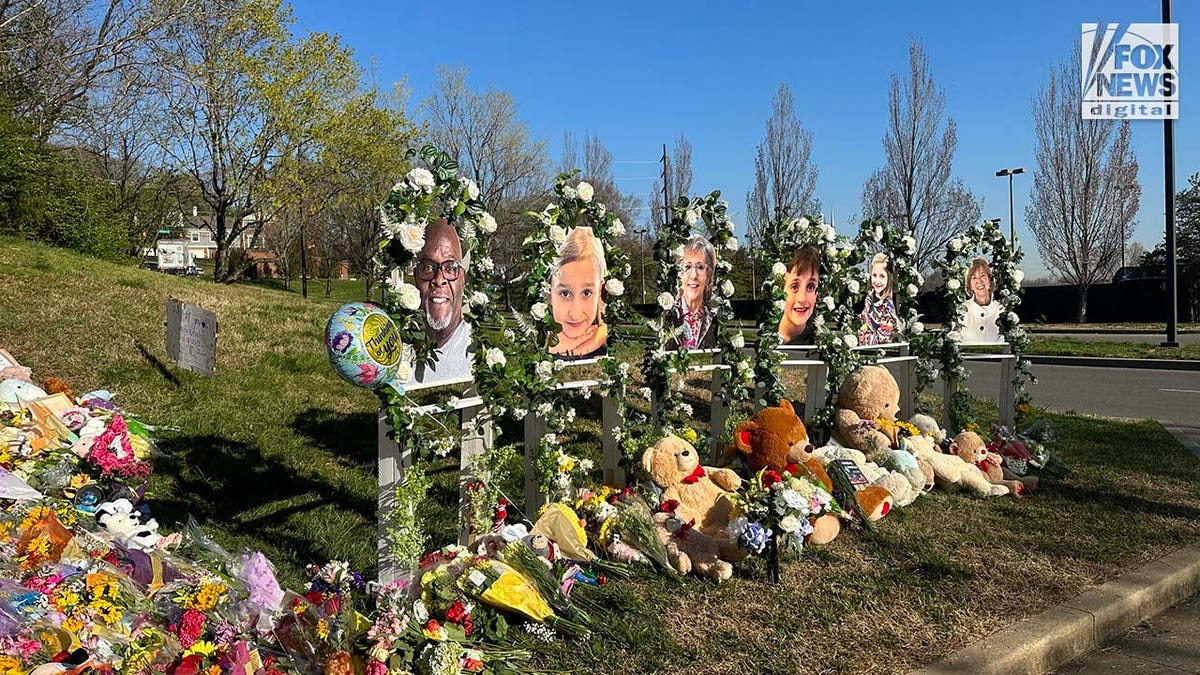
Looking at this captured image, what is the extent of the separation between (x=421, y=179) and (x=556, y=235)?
1.01 metres

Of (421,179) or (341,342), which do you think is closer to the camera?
(341,342)

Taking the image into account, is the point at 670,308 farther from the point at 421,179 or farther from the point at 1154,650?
the point at 1154,650

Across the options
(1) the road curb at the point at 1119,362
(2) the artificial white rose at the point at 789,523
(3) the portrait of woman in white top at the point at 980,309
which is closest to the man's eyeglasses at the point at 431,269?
(2) the artificial white rose at the point at 789,523

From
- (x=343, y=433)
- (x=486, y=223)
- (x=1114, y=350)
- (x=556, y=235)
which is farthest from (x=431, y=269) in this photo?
(x=1114, y=350)

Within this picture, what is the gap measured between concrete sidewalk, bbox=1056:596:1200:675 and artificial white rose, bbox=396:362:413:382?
3.32 meters

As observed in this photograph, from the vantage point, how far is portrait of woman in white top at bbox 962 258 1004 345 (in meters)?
7.30

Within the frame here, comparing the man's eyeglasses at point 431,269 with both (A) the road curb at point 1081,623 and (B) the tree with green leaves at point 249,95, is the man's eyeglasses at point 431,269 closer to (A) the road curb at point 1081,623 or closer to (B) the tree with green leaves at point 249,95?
(A) the road curb at point 1081,623

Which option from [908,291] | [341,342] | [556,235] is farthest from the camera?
[908,291]

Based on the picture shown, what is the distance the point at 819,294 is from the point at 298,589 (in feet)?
14.9

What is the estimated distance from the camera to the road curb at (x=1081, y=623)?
10.9ft

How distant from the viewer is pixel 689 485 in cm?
492

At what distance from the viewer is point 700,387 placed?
10031mm

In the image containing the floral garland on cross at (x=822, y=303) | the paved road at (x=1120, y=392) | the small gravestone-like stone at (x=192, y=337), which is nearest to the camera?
the floral garland on cross at (x=822, y=303)

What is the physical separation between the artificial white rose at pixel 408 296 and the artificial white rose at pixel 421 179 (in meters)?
0.50
